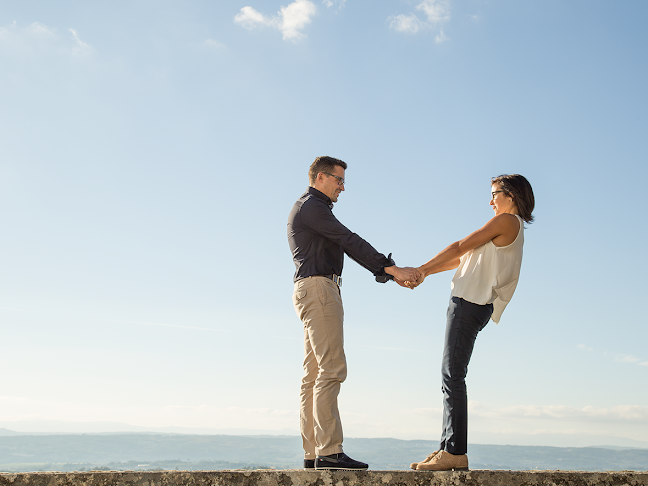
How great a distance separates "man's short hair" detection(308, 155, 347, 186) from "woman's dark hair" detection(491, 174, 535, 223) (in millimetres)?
1905

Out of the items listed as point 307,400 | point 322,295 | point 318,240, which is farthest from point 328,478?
point 318,240

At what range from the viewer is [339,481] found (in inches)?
168

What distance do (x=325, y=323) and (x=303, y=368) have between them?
764mm

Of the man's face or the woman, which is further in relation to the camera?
the man's face

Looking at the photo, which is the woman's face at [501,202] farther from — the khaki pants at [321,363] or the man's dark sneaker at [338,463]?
the man's dark sneaker at [338,463]

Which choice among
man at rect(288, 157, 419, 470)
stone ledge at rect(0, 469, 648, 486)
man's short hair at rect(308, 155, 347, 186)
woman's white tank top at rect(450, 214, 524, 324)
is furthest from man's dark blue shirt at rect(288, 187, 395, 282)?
stone ledge at rect(0, 469, 648, 486)

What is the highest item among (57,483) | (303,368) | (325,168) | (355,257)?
(325,168)

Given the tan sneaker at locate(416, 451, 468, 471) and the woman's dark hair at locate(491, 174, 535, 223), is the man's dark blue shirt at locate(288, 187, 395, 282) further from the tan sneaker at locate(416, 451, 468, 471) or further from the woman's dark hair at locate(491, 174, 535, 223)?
the tan sneaker at locate(416, 451, 468, 471)

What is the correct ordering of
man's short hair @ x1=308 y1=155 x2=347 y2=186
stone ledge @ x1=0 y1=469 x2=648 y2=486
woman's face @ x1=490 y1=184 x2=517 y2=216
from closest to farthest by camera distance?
stone ledge @ x1=0 y1=469 x2=648 y2=486, woman's face @ x1=490 y1=184 x2=517 y2=216, man's short hair @ x1=308 y1=155 x2=347 y2=186

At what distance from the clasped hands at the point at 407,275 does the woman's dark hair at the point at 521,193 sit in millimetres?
1480

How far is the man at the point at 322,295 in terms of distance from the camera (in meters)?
5.16

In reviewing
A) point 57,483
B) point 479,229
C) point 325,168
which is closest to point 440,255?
point 479,229

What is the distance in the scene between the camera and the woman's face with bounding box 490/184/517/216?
19.1 feet

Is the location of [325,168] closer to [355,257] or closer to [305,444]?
[355,257]
